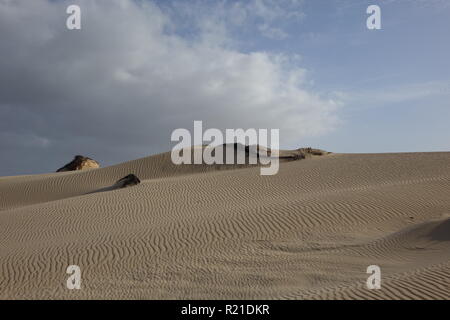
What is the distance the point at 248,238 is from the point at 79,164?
74.6ft

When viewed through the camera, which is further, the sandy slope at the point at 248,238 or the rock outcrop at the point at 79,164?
the rock outcrop at the point at 79,164

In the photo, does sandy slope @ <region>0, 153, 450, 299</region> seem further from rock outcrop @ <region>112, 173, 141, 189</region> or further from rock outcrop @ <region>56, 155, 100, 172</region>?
rock outcrop @ <region>56, 155, 100, 172</region>

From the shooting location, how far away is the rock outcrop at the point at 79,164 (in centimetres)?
2953

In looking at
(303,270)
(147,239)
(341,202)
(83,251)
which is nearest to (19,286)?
(83,251)

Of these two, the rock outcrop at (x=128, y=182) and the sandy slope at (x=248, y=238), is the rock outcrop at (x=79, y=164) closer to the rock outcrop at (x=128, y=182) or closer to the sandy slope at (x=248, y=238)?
the rock outcrop at (x=128, y=182)

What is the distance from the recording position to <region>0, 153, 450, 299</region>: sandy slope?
6.75 meters

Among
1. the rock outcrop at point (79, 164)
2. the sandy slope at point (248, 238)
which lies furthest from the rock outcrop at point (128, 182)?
the rock outcrop at point (79, 164)

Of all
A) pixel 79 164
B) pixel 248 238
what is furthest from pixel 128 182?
pixel 79 164

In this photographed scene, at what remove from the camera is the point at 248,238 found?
1038cm

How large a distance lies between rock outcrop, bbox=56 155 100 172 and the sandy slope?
12.1m

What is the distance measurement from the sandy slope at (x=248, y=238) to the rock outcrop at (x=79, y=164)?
1212cm

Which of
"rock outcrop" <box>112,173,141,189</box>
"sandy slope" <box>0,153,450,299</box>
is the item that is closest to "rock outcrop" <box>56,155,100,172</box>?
"rock outcrop" <box>112,173,141,189</box>

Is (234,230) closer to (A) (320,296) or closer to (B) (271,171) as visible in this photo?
(A) (320,296)

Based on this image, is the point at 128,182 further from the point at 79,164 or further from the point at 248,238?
the point at 79,164
